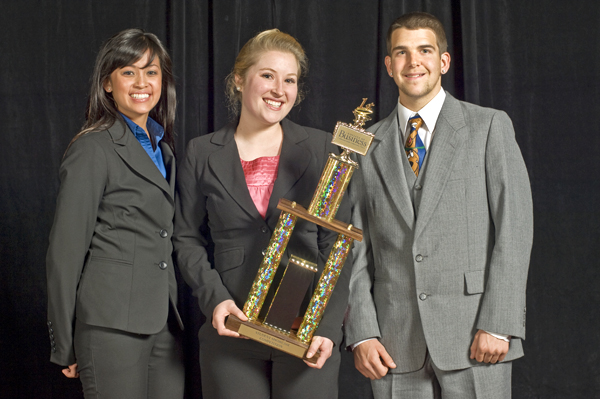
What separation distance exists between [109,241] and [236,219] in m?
0.41

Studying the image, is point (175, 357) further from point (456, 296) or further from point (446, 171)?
point (446, 171)

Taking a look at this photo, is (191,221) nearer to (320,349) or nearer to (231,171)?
(231,171)

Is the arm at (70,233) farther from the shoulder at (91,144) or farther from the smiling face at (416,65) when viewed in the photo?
the smiling face at (416,65)

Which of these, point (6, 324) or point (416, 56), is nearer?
point (416, 56)

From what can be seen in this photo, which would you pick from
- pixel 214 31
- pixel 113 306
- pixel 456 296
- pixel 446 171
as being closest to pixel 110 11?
pixel 214 31

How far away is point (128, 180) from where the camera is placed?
66.7 inches

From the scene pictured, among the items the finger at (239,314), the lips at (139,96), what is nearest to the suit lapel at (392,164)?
the finger at (239,314)

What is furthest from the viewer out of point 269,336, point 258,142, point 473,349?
point 258,142

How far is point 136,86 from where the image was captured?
181 centimetres

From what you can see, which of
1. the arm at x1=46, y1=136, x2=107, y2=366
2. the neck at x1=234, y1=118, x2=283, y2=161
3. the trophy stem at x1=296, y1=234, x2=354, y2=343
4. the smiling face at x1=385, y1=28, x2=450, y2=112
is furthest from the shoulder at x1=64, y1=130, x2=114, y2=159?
the smiling face at x1=385, y1=28, x2=450, y2=112

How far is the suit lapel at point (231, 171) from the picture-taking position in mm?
1637

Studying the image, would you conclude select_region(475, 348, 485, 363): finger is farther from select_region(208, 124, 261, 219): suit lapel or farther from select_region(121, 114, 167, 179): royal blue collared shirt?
select_region(121, 114, 167, 179): royal blue collared shirt

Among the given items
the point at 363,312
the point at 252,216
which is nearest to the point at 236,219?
the point at 252,216

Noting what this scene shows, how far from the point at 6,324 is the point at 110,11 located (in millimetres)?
1661
